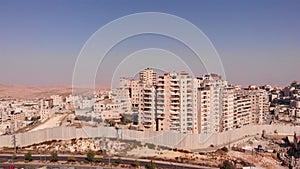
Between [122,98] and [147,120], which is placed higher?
[122,98]

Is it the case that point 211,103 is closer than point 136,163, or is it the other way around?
point 136,163

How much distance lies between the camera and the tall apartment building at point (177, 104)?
19.9 feet

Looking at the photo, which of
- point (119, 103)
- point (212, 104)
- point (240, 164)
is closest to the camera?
point (240, 164)

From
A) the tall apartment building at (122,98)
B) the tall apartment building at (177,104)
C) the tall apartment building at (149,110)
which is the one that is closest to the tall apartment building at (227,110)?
the tall apartment building at (177,104)

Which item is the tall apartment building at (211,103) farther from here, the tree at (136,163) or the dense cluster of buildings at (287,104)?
the dense cluster of buildings at (287,104)

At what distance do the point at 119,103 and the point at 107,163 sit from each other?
3.69 meters

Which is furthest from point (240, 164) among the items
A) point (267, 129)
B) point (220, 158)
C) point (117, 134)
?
point (267, 129)

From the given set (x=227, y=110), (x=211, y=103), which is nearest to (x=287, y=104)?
(x=227, y=110)

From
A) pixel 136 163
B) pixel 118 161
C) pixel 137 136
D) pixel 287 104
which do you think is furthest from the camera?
pixel 287 104

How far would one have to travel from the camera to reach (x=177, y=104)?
19.9 feet

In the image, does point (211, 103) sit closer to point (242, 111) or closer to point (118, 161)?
point (242, 111)

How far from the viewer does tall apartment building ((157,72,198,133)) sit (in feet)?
19.9

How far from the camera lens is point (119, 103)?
847cm

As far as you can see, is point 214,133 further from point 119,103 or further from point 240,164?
point 119,103
